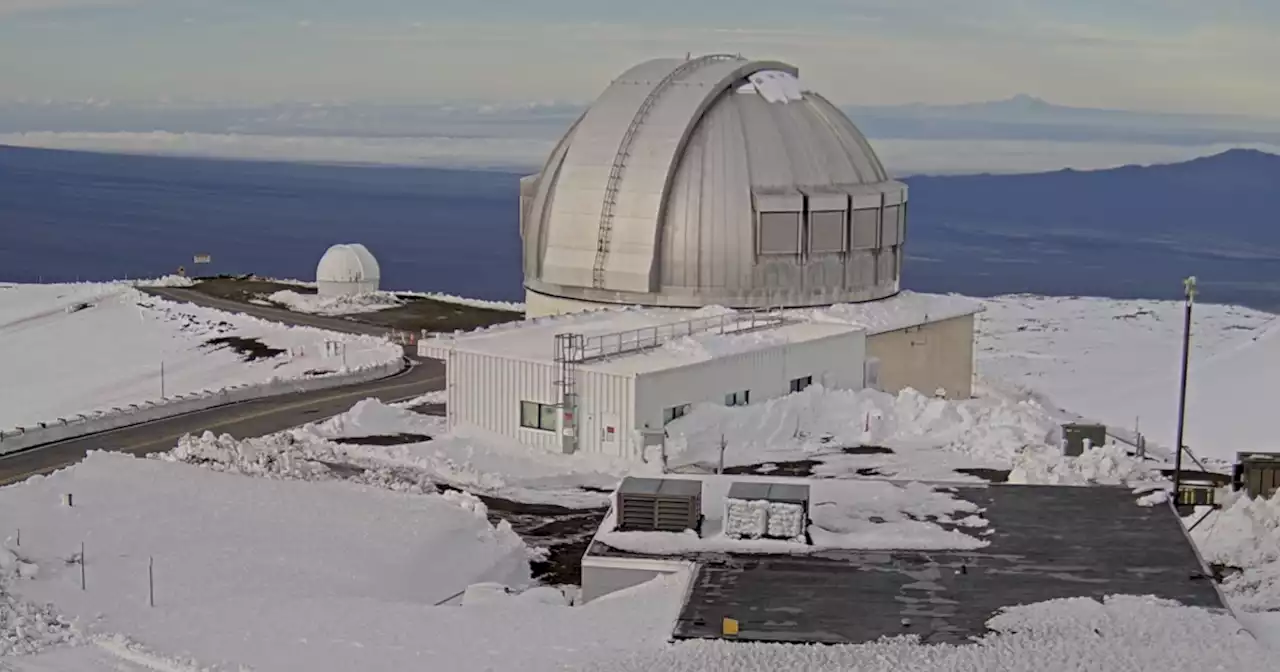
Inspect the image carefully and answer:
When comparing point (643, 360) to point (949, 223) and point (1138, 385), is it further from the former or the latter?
point (949, 223)

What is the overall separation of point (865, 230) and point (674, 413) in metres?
9.53

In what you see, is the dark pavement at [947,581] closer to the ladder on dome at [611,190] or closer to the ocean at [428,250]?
the ladder on dome at [611,190]

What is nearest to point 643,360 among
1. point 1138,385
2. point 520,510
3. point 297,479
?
point 520,510

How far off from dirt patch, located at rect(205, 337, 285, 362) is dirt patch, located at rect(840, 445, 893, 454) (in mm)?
21930

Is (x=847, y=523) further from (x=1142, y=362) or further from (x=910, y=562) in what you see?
(x=1142, y=362)

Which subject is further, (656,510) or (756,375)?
(756,375)

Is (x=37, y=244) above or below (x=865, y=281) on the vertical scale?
below

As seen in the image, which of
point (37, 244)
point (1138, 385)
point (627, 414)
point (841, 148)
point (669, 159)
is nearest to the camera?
point (627, 414)

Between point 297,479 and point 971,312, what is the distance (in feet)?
60.5

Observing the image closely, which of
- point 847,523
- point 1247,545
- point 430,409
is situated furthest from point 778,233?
point 1247,545

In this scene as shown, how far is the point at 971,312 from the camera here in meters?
39.3

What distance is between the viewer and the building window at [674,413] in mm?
29531

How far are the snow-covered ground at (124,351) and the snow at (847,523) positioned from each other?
21027 millimetres

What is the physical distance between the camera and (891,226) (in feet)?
125
